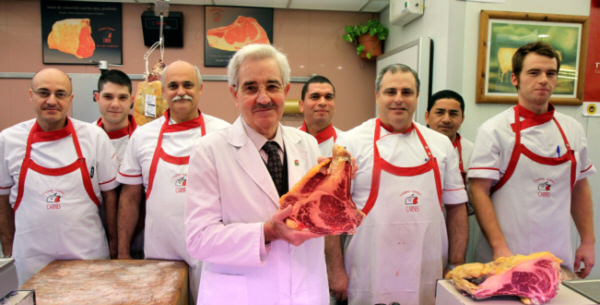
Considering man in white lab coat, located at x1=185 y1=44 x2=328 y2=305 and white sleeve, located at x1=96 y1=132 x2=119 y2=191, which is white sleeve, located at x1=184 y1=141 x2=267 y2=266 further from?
white sleeve, located at x1=96 y1=132 x2=119 y2=191

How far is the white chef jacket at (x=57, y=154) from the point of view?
210 centimetres

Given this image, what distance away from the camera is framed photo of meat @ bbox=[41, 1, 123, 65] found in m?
4.75

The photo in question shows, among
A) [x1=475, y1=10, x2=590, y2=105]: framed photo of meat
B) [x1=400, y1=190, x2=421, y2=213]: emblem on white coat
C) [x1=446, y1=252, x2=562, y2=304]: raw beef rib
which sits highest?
[x1=475, y1=10, x2=590, y2=105]: framed photo of meat

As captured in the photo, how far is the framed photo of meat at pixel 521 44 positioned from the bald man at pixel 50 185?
2.97m

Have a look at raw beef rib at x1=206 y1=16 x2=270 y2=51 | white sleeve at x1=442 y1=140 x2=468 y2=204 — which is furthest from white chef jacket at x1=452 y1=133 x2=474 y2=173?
raw beef rib at x1=206 y1=16 x2=270 y2=51

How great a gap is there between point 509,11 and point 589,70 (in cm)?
87

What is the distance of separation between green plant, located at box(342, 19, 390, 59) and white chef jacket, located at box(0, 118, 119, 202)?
12.0 feet

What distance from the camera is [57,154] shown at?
2.11m

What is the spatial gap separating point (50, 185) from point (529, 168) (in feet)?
8.56

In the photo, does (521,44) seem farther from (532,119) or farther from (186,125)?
(186,125)

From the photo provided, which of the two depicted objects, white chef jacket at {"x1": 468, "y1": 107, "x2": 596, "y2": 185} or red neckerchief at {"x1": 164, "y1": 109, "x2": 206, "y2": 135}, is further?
red neckerchief at {"x1": 164, "y1": 109, "x2": 206, "y2": 135}

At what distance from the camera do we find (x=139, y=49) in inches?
192

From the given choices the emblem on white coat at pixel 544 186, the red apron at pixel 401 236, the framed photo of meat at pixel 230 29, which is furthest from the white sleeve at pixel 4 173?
the framed photo of meat at pixel 230 29

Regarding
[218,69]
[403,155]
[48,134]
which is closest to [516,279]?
[403,155]
